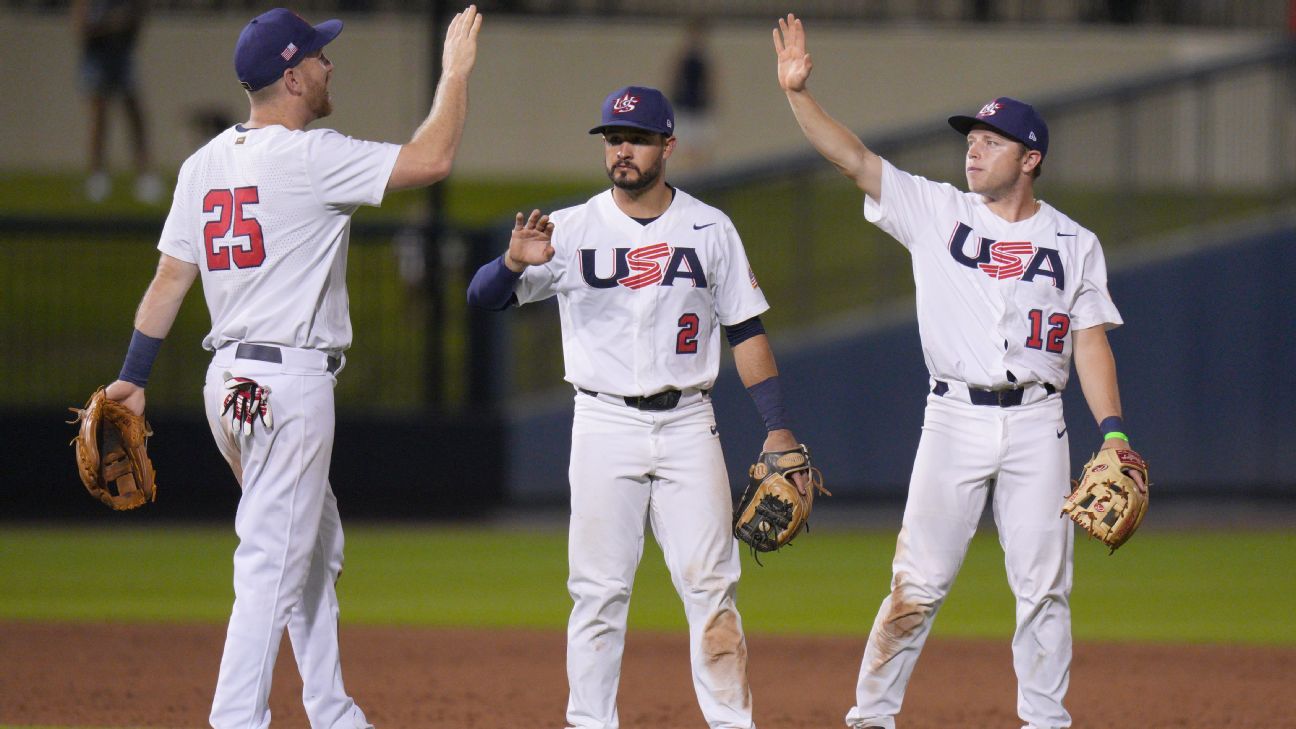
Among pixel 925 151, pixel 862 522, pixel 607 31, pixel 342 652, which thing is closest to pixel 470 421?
pixel 862 522

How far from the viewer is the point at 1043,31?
1839 centimetres

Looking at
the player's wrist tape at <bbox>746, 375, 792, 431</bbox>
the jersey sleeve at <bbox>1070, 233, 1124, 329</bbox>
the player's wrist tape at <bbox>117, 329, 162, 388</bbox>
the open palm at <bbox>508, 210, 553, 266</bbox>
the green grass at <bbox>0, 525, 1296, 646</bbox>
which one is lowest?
the green grass at <bbox>0, 525, 1296, 646</bbox>

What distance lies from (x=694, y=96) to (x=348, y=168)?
38.7ft

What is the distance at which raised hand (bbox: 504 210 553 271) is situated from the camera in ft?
16.1

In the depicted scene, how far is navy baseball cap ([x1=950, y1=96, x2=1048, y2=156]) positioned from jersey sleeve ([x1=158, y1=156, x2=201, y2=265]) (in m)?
2.44

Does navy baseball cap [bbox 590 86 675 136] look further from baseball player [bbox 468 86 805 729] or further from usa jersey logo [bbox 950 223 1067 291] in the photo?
usa jersey logo [bbox 950 223 1067 291]

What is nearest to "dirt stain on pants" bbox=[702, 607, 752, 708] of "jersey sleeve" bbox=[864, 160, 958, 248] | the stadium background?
"jersey sleeve" bbox=[864, 160, 958, 248]

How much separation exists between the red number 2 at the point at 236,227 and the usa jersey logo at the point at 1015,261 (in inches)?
88.1

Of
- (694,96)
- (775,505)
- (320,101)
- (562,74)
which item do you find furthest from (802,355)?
(320,101)

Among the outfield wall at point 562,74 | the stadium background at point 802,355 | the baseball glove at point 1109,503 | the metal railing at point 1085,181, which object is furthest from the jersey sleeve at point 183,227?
the outfield wall at point 562,74

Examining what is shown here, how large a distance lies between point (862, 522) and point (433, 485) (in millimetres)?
3091

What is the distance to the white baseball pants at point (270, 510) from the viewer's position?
4727 millimetres

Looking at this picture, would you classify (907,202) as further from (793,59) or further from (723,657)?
(723,657)

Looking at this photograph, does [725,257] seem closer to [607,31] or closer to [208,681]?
[208,681]
